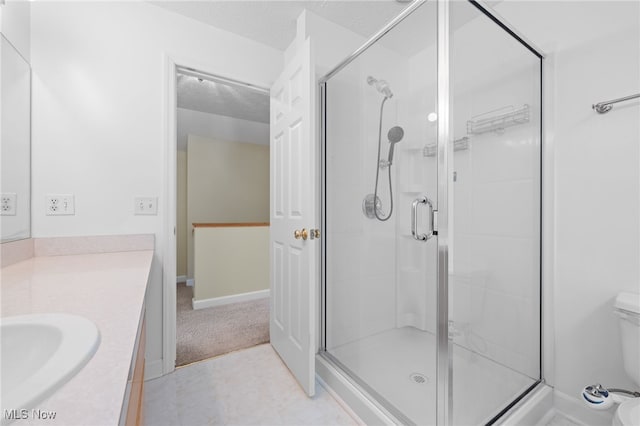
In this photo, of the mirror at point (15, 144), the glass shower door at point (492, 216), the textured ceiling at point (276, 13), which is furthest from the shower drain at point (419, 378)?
the textured ceiling at point (276, 13)

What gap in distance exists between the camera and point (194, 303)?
3.03 metres

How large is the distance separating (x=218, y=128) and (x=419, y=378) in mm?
4126

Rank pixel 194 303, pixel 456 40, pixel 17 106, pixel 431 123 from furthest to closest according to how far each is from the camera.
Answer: pixel 194 303 < pixel 17 106 < pixel 431 123 < pixel 456 40

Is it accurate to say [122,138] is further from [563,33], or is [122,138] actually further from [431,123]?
[563,33]

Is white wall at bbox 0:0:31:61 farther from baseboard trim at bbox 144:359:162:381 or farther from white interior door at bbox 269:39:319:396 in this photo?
baseboard trim at bbox 144:359:162:381

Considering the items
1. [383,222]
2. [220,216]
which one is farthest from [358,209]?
[220,216]

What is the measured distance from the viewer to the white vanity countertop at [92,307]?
Result: 326 millimetres

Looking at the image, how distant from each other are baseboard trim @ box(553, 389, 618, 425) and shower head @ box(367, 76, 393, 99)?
187 cm

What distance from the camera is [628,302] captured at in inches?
47.6

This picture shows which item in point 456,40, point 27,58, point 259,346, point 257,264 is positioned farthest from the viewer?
point 257,264

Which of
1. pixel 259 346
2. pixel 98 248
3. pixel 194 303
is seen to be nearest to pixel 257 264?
pixel 194 303

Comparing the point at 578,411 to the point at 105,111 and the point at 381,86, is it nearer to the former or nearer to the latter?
the point at 381,86

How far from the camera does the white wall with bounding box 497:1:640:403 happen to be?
1312mm

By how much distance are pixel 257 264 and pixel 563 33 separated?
325 cm
